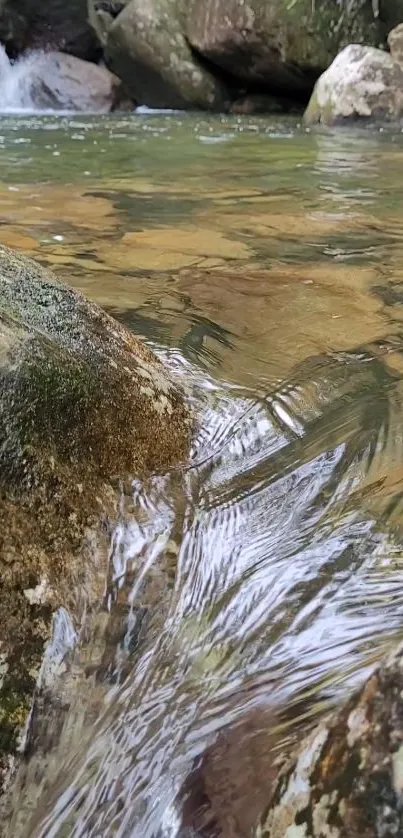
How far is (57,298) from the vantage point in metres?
2.16

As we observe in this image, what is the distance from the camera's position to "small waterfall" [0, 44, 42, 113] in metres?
15.3

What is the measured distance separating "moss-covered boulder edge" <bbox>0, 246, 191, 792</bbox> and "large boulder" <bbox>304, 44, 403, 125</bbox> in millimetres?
9962

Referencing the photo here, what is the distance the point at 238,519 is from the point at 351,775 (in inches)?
38.3

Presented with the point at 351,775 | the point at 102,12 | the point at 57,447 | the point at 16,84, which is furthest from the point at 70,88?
the point at 351,775

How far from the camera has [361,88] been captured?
10820 millimetres

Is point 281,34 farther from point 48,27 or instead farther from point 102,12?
point 48,27

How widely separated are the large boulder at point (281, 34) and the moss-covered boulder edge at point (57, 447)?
12.3 m

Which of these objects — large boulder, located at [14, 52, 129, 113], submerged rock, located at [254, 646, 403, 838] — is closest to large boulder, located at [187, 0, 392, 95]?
large boulder, located at [14, 52, 129, 113]

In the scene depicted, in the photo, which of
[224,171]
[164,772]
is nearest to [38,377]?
[164,772]

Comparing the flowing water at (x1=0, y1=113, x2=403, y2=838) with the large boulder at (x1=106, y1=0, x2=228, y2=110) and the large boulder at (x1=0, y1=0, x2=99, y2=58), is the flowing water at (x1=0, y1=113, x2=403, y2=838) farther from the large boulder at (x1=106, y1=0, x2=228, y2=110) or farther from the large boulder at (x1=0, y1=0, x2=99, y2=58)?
the large boulder at (x1=0, y1=0, x2=99, y2=58)

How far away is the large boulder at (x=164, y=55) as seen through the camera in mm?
14039

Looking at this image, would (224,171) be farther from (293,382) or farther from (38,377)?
(38,377)

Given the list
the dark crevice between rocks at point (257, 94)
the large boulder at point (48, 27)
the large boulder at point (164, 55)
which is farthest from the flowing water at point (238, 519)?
the large boulder at point (48, 27)

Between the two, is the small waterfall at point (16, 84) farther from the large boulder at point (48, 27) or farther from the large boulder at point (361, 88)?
the large boulder at point (361, 88)
